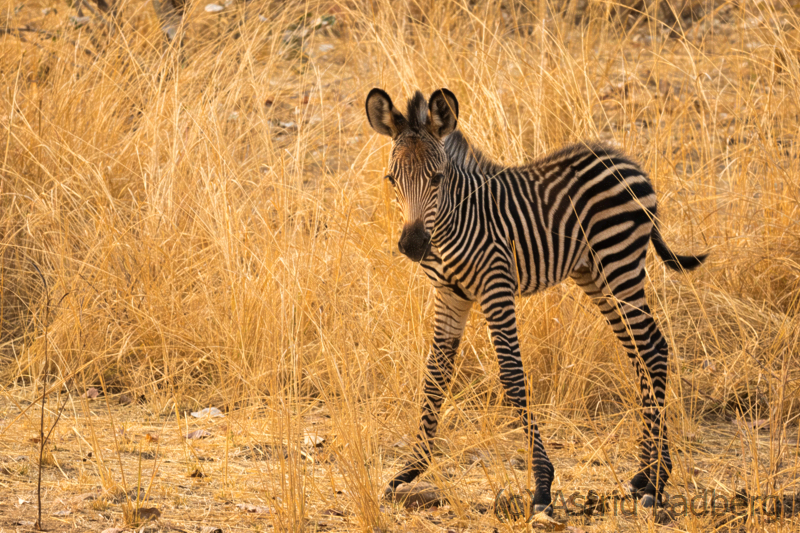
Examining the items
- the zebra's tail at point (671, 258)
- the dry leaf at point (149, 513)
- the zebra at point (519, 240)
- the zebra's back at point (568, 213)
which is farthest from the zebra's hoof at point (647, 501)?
the dry leaf at point (149, 513)

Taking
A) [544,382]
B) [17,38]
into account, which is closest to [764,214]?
[544,382]

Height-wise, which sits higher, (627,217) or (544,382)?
(627,217)

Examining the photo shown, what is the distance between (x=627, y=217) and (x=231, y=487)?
2256 millimetres

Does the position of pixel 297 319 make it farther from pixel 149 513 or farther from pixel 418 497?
pixel 149 513

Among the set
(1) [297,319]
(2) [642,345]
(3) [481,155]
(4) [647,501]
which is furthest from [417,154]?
(1) [297,319]

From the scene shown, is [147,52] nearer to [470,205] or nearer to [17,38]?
[17,38]

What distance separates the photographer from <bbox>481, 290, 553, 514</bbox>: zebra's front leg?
341 centimetres

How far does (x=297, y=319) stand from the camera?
16.5 ft

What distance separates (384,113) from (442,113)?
0.26 m

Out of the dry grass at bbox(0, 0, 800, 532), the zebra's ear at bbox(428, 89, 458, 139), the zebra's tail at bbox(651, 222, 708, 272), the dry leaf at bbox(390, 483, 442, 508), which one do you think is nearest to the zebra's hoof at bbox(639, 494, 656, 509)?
the dry grass at bbox(0, 0, 800, 532)

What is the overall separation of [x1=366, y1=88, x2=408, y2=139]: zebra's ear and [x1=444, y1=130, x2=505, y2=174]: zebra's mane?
1.00ft

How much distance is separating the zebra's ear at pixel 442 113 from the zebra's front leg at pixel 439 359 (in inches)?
30.0

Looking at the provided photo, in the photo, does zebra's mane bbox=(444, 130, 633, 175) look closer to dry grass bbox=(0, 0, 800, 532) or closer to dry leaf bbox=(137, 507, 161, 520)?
dry grass bbox=(0, 0, 800, 532)

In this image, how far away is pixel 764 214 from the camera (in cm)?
560
